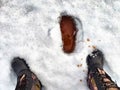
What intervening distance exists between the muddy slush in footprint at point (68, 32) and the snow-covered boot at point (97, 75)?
0.16 metres

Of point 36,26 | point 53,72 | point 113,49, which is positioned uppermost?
point 36,26

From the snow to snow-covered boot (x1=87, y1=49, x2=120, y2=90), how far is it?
53 millimetres

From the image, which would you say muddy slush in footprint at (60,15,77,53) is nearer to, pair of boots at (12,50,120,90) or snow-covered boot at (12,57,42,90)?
pair of boots at (12,50,120,90)

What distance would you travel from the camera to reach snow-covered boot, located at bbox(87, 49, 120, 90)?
6.77 ft

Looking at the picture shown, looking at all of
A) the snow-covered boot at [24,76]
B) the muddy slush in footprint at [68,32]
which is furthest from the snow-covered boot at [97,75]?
the snow-covered boot at [24,76]

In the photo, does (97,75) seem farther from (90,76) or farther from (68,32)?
(68,32)

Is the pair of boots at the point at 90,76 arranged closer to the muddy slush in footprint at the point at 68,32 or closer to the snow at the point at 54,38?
the snow at the point at 54,38

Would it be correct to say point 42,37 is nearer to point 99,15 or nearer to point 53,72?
point 53,72

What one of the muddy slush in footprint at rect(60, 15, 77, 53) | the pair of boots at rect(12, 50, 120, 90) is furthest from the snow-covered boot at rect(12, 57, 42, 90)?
the muddy slush in footprint at rect(60, 15, 77, 53)

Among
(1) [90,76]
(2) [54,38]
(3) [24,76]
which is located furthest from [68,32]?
(3) [24,76]

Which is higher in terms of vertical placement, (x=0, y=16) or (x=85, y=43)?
(x=0, y=16)

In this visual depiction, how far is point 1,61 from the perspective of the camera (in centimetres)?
236

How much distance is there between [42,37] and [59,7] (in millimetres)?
271

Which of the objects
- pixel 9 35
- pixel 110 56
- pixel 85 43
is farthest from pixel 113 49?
pixel 9 35
